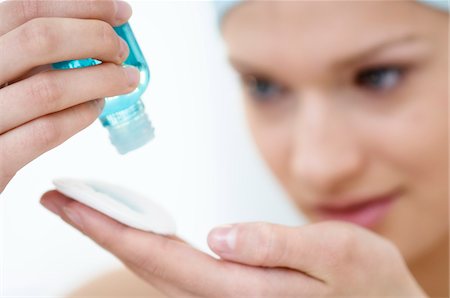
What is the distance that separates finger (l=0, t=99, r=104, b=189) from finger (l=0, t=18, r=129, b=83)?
5 centimetres

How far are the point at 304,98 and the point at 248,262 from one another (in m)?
0.48

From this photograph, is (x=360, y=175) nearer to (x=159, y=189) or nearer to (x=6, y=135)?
(x=159, y=189)

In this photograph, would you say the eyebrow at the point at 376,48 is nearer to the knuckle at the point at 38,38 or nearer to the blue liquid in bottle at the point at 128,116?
the blue liquid in bottle at the point at 128,116

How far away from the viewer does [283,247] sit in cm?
62

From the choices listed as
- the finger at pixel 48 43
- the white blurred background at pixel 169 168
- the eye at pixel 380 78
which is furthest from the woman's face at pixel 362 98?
the finger at pixel 48 43

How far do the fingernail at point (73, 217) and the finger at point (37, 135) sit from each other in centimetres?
8

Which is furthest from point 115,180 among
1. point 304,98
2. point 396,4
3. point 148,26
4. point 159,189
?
point 396,4

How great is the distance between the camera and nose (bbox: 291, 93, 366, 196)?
1.02m

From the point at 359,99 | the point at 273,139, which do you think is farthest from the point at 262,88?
the point at 359,99

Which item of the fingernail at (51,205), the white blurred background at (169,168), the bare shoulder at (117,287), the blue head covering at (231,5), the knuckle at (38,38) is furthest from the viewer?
the white blurred background at (169,168)

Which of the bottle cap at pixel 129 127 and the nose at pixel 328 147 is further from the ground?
the bottle cap at pixel 129 127

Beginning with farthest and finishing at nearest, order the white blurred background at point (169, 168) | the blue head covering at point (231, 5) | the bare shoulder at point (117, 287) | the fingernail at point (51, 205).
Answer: the white blurred background at point (169, 168) → the bare shoulder at point (117, 287) → the blue head covering at point (231, 5) → the fingernail at point (51, 205)

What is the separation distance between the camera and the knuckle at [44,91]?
554mm

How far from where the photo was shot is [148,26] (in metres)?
1.43
